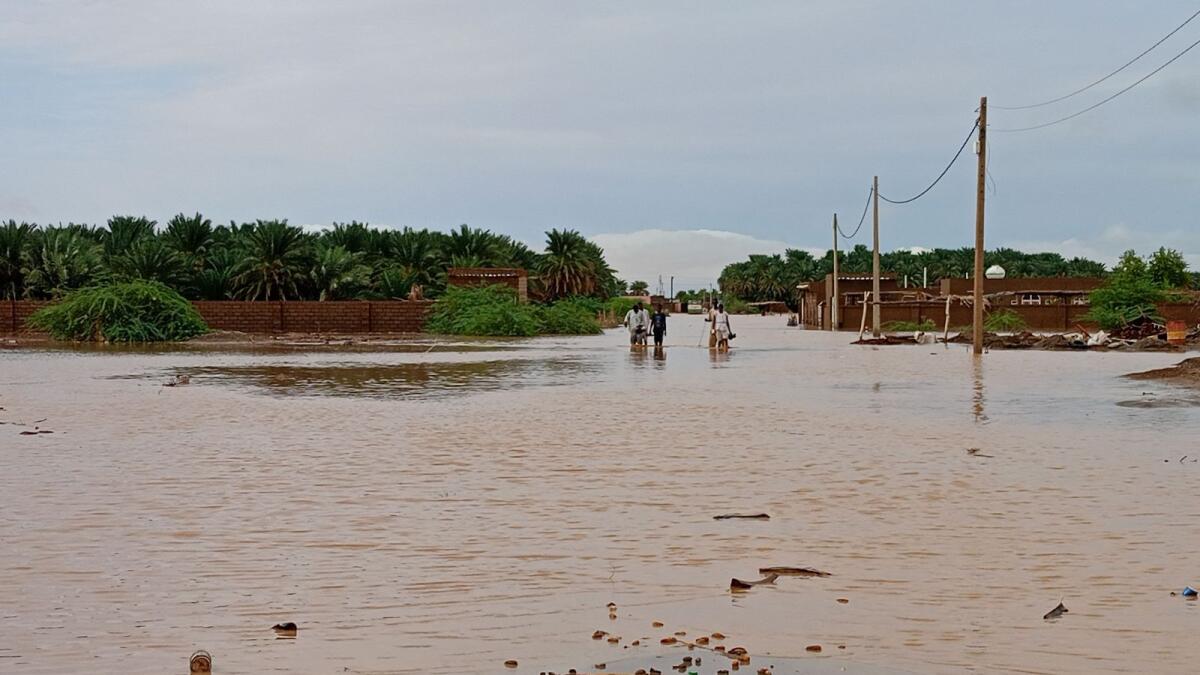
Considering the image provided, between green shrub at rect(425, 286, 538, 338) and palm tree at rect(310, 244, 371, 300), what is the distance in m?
4.94

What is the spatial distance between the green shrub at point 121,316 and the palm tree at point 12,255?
6.77 m

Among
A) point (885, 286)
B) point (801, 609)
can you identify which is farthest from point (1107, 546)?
point (885, 286)

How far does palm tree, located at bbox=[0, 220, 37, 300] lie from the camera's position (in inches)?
2063

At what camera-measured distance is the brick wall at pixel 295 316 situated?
165ft

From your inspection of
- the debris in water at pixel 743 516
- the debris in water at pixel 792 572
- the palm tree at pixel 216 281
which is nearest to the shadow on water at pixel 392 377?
the debris in water at pixel 743 516

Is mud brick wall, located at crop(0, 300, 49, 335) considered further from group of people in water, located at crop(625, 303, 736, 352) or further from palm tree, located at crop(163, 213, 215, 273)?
group of people in water, located at crop(625, 303, 736, 352)

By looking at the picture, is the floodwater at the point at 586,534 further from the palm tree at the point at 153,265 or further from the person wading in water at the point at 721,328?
the palm tree at the point at 153,265

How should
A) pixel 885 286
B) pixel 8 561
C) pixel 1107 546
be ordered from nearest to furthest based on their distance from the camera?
pixel 8 561, pixel 1107 546, pixel 885 286

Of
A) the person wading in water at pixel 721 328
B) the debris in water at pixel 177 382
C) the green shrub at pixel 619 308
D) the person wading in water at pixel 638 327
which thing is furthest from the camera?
the green shrub at pixel 619 308

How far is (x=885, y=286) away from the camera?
73.1m

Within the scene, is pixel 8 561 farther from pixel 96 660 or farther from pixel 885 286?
pixel 885 286

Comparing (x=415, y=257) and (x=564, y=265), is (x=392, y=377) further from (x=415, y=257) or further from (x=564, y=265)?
(x=564, y=265)

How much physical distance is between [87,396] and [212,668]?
1554 cm

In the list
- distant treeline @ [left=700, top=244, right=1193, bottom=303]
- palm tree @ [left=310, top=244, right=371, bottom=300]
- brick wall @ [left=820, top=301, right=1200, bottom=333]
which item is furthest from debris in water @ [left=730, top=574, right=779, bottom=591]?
distant treeline @ [left=700, top=244, right=1193, bottom=303]
